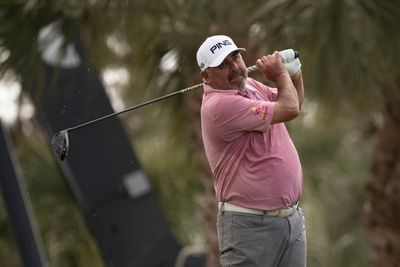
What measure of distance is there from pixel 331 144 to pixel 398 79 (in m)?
9.16

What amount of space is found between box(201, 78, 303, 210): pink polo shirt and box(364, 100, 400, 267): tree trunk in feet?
15.7

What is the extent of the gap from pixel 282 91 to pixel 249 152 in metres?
0.35

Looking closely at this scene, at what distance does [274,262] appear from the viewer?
5348 mm

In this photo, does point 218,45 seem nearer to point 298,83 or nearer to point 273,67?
point 273,67

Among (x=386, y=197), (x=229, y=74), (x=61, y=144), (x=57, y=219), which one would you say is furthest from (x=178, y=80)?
(x=229, y=74)

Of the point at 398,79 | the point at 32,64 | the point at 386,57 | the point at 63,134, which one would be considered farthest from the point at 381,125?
the point at 63,134

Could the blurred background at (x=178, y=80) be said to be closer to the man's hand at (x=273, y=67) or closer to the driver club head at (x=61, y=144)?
the driver club head at (x=61, y=144)

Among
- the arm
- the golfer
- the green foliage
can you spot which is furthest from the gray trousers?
the green foliage

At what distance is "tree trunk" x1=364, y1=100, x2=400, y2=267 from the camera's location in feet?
32.7

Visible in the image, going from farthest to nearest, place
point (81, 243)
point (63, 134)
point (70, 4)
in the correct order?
point (81, 243)
point (70, 4)
point (63, 134)

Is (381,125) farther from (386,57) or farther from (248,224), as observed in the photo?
(248,224)

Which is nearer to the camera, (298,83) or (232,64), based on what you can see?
(232,64)

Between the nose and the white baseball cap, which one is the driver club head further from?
the nose

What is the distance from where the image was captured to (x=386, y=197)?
10031 millimetres
